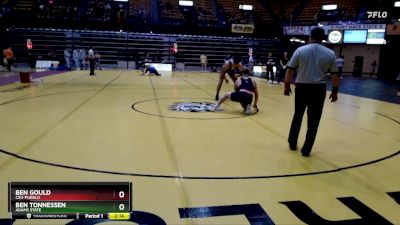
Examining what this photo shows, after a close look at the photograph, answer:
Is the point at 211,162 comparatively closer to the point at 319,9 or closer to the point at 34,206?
the point at 34,206

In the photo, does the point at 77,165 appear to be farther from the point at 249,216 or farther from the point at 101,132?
the point at 249,216

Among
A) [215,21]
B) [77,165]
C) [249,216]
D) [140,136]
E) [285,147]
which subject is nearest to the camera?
[249,216]

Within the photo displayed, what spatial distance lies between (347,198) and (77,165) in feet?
9.82

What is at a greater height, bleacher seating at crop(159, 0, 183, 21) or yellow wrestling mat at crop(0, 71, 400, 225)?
bleacher seating at crop(159, 0, 183, 21)

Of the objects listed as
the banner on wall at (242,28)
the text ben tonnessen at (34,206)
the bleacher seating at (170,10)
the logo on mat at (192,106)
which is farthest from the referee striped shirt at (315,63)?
Answer: the bleacher seating at (170,10)

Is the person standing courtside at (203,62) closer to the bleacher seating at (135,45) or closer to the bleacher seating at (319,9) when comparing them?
the bleacher seating at (135,45)

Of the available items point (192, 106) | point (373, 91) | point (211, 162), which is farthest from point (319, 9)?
point (211, 162)

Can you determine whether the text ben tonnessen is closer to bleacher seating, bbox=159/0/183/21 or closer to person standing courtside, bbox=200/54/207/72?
person standing courtside, bbox=200/54/207/72

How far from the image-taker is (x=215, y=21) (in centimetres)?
2975

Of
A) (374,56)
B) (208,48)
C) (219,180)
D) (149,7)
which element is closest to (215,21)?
(208,48)

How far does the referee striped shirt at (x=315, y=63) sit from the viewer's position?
474cm

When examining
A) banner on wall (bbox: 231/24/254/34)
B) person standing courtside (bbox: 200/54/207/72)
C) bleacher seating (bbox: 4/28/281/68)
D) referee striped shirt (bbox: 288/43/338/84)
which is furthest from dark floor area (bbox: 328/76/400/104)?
bleacher seating (bbox: 4/28/281/68)
